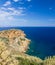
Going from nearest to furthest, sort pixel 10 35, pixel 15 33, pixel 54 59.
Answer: pixel 54 59
pixel 10 35
pixel 15 33

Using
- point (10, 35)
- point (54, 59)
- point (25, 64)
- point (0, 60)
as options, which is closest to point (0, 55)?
point (0, 60)

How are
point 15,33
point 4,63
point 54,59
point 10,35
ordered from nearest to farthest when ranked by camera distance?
point 4,63, point 54,59, point 10,35, point 15,33

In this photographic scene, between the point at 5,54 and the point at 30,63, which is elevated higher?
the point at 5,54

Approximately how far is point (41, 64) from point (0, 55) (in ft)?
10.7

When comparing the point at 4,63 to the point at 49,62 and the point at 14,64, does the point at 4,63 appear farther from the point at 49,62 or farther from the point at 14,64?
the point at 49,62

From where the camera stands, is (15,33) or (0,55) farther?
(15,33)

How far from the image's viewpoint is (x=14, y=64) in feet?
40.4

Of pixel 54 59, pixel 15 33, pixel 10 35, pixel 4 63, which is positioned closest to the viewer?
pixel 4 63

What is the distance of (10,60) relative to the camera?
40.8 feet

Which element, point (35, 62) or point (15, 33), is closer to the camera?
point (35, 62)

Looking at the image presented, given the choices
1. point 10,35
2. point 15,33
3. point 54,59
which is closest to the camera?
point 54,59

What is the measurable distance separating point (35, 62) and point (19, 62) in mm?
1359

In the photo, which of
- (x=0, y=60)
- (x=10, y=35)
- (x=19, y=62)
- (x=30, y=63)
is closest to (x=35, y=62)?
(x=30, y=63)

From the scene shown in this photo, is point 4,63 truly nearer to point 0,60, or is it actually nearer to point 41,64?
point 0,60
